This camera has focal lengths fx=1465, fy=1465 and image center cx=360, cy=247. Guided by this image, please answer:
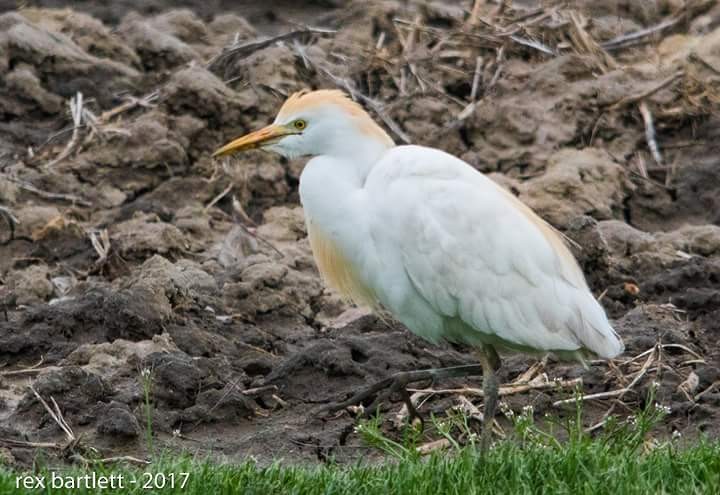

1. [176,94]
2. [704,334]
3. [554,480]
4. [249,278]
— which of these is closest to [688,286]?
[704,334]

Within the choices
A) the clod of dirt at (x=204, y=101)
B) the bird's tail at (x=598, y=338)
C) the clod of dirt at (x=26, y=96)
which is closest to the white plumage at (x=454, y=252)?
the bird's tail at (x=598, y=338)

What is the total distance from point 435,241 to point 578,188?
297cm

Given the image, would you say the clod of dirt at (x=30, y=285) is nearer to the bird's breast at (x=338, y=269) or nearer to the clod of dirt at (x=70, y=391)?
the clod of dirt at (x=70, y=391)

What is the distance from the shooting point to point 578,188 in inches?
334

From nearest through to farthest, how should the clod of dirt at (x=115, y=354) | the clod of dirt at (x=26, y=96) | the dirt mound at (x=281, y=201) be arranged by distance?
1. the dirt mound at (x=281, y=201)
2. the clod of dirt at (x=115, y=354)
3. the clod of dirt at (x=26, y=96)

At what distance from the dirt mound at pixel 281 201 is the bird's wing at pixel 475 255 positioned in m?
0.76

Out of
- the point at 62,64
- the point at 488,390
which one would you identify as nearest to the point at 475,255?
the point at 488,390

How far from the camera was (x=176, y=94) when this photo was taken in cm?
912

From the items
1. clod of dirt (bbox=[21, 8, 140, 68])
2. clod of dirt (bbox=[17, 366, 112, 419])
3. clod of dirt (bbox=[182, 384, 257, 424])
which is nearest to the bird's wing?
clod of dirt (bbox=[182, 384, 257, 424])

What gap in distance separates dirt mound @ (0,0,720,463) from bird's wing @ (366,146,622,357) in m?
0.76

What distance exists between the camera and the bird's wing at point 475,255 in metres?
5.72

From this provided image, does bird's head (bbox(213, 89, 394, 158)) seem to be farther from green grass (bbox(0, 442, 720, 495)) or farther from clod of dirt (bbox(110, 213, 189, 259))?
clod of dirt (bbox(110, 213, 189, 259))

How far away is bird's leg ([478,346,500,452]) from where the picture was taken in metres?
5.56

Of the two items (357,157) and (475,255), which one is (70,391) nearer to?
(357,157)
